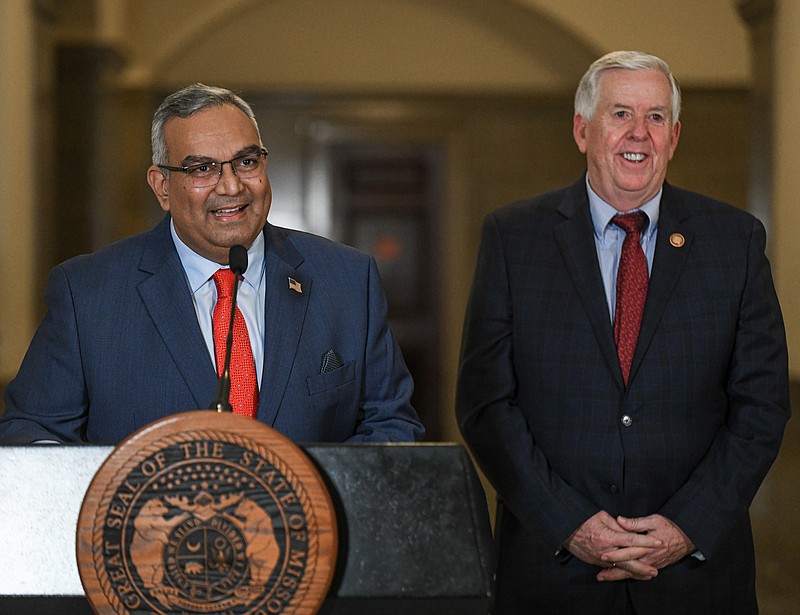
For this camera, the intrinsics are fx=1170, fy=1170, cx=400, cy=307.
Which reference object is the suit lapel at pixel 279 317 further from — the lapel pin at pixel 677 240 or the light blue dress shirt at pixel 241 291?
the lapel pin at pixel 677 240

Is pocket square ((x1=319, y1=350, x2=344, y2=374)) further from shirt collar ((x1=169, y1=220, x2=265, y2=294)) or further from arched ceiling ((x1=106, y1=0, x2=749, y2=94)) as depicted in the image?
arched ceiling ((x1=106, y1=0, x2=749, y2=94))

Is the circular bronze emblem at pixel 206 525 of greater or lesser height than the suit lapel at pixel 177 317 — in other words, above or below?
below

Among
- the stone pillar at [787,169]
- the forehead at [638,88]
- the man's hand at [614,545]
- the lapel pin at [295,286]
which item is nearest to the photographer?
the lapel pin at [295,286]

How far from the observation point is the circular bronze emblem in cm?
147

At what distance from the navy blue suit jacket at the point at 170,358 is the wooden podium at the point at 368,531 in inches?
19.9

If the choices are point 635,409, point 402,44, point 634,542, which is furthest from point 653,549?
point 402,44

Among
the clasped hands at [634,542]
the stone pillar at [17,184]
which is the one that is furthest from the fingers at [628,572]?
the stone pillar at [17,184]

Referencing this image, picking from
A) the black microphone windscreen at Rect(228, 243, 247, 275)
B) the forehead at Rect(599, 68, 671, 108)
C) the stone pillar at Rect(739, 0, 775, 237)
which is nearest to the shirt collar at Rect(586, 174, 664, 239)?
the forehead at Rect(599, 68, 671, 108)

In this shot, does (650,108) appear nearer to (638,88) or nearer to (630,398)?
(638,88)

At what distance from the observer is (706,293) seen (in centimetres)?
262

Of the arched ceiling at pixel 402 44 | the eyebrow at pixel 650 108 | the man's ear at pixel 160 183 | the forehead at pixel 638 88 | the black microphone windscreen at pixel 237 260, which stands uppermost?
the arched ceiling at pixel 402 44

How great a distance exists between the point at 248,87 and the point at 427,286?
2117 mm

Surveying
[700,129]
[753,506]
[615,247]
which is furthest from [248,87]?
[615,247]

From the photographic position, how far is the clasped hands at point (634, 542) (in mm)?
2477
